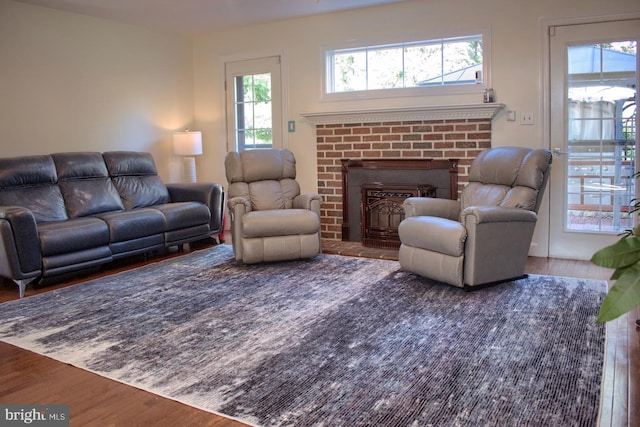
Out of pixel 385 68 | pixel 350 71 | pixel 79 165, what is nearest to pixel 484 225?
pixel 385 68

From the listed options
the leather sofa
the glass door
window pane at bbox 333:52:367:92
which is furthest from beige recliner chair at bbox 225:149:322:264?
the glass door

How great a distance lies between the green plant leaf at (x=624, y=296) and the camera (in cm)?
69

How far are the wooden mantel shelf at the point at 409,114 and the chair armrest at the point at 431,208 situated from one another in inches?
40.7

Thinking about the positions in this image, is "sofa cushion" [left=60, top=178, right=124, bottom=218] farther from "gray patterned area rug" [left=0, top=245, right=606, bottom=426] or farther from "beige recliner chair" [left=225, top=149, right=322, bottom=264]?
"beige recliner chair" [left=225, top=149, right=322, bottom=264]

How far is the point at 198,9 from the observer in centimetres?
517

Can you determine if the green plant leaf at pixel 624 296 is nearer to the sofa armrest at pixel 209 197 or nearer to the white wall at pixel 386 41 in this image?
the white wall at pixel 386 41

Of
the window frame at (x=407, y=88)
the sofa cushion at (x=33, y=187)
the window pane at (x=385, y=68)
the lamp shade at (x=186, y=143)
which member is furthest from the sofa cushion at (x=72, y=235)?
the window pane at (x=385, y=68)

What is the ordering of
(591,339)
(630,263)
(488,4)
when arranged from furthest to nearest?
1. (488,4)
2. (591,339)
3. (630,263)

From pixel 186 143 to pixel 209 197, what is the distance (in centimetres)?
101

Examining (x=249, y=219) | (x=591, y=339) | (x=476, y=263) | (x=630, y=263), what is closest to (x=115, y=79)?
(x=249, y=219)

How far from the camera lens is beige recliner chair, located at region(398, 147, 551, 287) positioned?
11.6 ft

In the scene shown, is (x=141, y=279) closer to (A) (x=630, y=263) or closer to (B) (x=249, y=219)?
(B) (x=249, y=219)

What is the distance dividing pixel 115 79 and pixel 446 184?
139 inches

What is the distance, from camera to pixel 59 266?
12.8 feet
